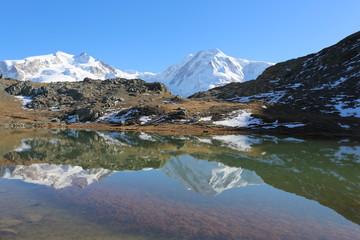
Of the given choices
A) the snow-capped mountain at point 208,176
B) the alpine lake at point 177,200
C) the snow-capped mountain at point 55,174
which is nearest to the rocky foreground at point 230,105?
the snow-capped mountain at point 208,176

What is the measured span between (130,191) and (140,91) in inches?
5678

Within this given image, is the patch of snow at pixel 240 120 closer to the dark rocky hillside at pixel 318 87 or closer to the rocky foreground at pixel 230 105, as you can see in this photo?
the rocky foreground at pixel 230 105

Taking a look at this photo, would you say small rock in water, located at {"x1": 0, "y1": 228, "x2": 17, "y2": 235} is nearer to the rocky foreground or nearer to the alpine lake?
the alpine lake

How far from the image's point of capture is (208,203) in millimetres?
15977

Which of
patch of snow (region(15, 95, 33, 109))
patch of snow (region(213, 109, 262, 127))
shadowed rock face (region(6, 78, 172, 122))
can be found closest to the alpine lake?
patch of snow (region(213, 109, 262, 127))

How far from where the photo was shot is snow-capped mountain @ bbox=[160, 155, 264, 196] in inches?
792

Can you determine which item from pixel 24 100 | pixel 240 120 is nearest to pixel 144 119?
pixel 240 120

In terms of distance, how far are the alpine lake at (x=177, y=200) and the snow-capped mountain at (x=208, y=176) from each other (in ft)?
0.30

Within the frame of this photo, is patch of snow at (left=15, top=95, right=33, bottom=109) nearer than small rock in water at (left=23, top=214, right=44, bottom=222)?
No

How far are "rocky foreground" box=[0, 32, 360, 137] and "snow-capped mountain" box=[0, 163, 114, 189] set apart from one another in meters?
56.7

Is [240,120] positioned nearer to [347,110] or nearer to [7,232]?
[347,110]

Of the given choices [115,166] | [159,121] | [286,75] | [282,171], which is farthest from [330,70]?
[115,166]

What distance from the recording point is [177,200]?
16.4 meters

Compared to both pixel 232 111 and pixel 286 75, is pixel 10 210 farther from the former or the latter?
pixel 286 75
